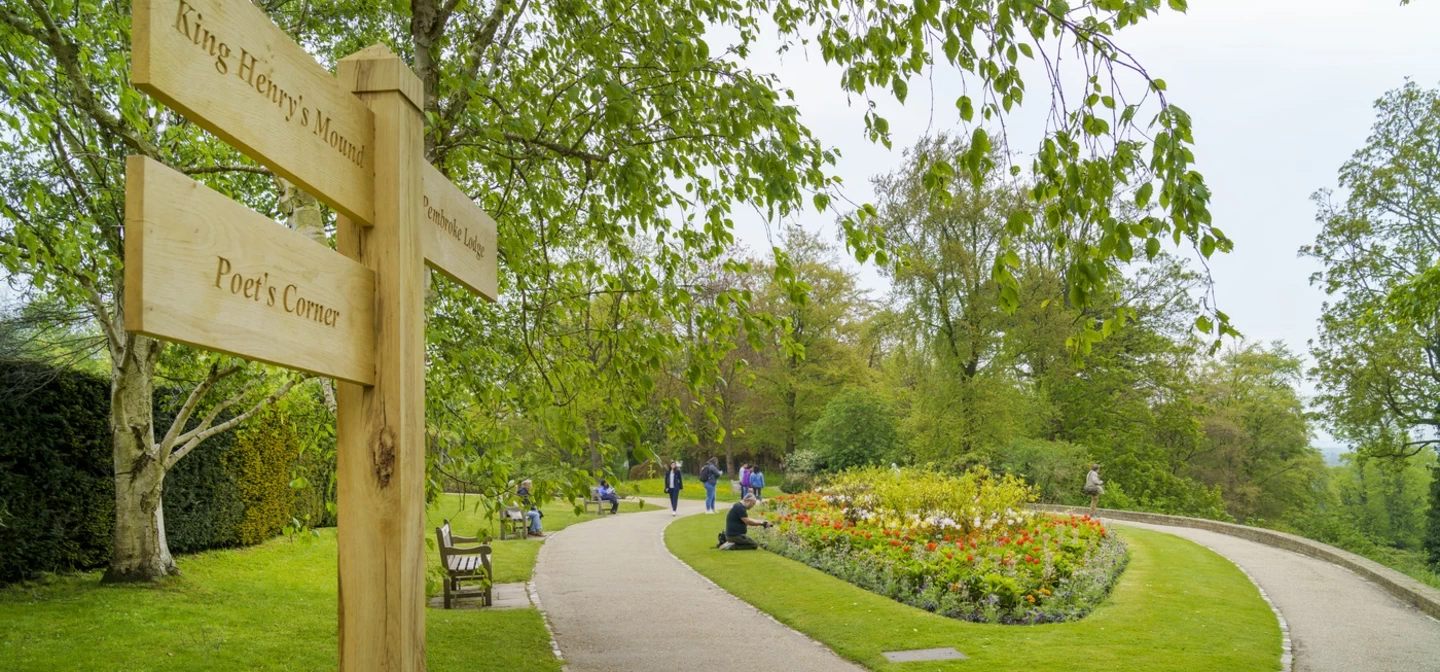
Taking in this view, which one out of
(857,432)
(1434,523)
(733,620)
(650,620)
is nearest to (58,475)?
(650,620)

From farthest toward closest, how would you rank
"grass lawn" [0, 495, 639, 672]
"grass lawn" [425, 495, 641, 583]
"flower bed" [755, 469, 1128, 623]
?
1. "grass lawn" [425, 495, 641, 583]
2. "flower bed" [755, 469, 1128, 623]
3. "grass lawn" [0, 495, 639, 672]

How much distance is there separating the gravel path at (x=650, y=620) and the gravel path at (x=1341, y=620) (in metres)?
4.65

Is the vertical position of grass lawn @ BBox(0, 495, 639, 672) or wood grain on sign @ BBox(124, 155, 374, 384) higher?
wood grain on sign @ BBox(124, 155, 374, 384)

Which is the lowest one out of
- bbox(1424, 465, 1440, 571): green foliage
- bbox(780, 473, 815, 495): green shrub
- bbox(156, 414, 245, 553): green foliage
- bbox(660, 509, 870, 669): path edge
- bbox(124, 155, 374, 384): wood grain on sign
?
bbox(1424, 465, 1440, 571): green foliage

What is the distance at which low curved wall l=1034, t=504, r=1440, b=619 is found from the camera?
1195cm

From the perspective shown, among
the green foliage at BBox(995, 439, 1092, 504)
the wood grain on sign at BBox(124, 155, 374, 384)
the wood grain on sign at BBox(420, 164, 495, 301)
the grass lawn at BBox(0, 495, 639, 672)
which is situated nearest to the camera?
the wood grain on sign at BBox(124, 155, 374, 384)

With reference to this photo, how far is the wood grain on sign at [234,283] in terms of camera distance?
1.65m

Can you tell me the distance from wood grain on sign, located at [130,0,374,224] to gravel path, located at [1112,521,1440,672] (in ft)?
29.5

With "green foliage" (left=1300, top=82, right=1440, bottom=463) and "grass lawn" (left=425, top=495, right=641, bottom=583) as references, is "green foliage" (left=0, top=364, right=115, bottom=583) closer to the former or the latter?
"grass lawn" (left=425, top=495, right=641, bottom=583)

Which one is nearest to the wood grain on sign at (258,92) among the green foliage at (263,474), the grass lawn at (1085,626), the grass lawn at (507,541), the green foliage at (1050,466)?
the grass lawn at (507,541)

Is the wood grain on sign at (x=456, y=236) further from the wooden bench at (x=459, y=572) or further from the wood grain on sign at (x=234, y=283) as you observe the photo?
the wooden bench at (x=459, y=572)

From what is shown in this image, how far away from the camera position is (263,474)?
16.3 metres

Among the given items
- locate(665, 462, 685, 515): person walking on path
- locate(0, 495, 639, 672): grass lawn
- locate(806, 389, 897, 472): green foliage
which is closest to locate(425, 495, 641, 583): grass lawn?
locate(0, 495, 639, 672): grass lawn

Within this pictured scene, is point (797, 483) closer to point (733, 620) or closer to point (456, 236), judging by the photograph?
point (733, 620)
